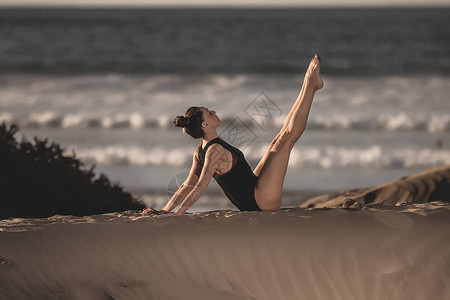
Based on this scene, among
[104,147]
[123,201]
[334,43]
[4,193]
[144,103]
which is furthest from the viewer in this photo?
[334,43]

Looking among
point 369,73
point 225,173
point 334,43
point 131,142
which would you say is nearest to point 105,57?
point 369,73

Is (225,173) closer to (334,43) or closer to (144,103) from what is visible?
(144,103)

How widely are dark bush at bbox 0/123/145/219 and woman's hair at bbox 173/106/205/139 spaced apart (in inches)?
88.7

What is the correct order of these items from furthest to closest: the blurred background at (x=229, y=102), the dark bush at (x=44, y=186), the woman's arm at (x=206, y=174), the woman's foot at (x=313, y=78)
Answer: the blurred background at (x=229, y=102) → the dark bush at (x=44, y=186) → the woman's foot at (x=313, y=78) → the woman's arm at (x=206, y=174)

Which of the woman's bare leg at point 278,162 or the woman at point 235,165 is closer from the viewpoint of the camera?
the woman at point 235,165

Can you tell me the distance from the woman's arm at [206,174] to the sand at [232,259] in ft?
0.93

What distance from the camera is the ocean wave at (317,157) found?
40.9 feet

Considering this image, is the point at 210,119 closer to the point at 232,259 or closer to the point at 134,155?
the point at 232,259

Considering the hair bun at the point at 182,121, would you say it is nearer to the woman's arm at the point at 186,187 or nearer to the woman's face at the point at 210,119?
the woman's face at the point at 210,119

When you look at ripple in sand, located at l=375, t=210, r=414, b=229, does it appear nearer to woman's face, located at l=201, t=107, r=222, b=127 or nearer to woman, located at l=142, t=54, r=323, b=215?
woman, located at l=142, t=54, r=323, b=215

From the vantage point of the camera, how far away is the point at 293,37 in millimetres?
43719

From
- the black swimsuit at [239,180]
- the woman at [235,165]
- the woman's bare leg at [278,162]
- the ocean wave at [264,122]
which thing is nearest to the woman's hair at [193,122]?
the woman at [235,165]

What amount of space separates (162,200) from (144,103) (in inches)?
355

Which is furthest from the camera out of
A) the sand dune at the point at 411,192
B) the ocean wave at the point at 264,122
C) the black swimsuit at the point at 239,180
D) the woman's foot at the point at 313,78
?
the ocean wave at the point at 264,122
